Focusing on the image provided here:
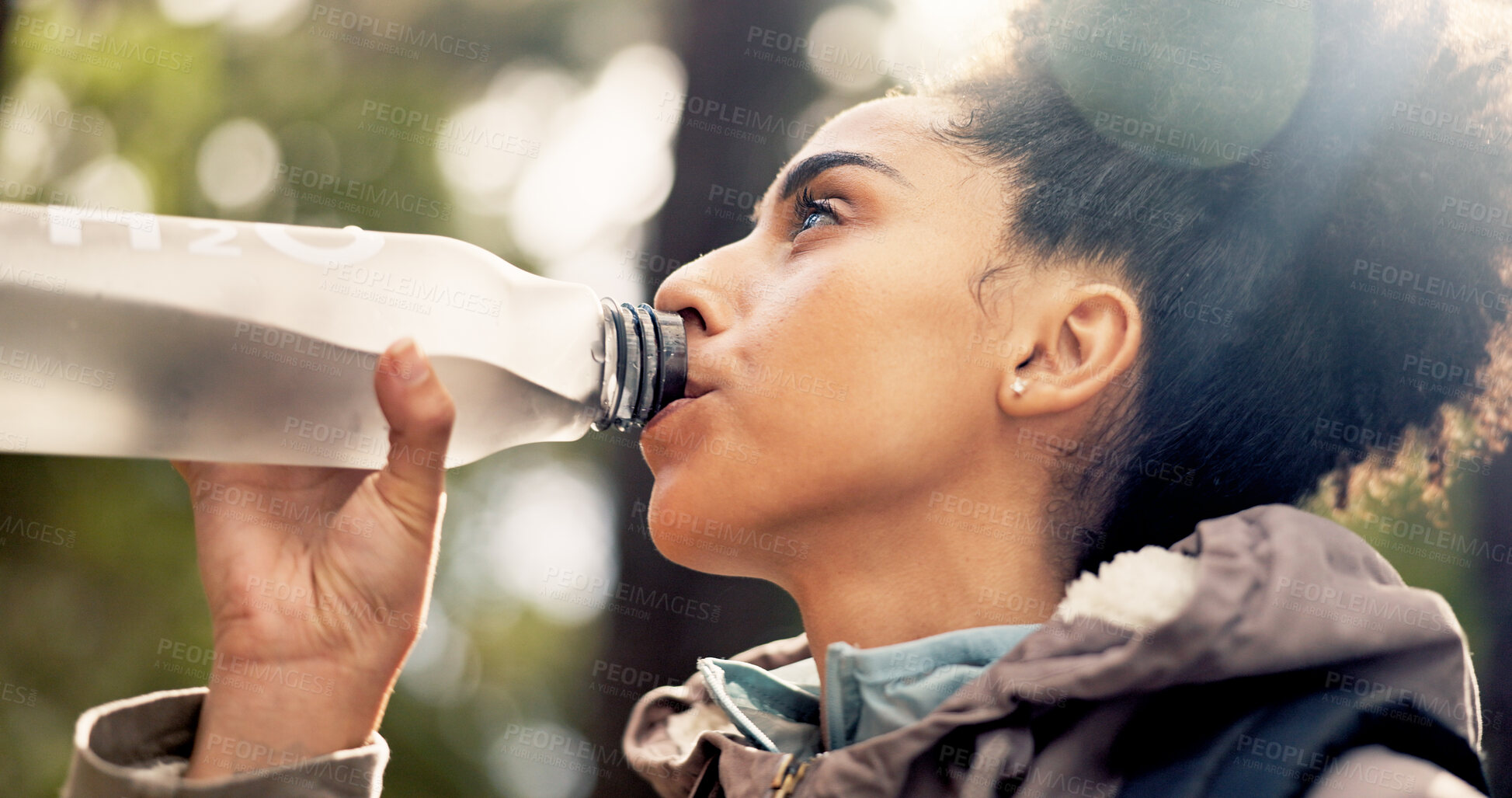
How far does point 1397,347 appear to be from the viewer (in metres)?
1.38

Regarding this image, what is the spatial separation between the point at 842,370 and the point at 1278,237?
607 millimetres

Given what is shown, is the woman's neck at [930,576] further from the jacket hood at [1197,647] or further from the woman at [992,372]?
the jacket hood at [1197,647]

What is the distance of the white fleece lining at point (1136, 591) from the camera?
1032 millimetres

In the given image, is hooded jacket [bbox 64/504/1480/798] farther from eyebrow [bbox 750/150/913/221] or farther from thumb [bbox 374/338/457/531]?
eyebrow [bbox 750/150/913/221]

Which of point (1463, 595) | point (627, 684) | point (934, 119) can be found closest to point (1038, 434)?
point (934, 119)

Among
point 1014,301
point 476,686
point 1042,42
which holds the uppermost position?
point 1042,42

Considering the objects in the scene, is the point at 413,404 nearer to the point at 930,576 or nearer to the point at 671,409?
the point at 671,409

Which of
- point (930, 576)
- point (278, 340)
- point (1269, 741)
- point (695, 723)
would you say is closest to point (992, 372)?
point (930, 576)

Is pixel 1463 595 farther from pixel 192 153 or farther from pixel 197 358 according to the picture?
pixel 192 153

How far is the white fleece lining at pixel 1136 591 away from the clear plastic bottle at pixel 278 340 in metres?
0.54

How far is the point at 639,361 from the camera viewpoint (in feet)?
4.23

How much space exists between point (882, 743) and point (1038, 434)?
1.64 ft

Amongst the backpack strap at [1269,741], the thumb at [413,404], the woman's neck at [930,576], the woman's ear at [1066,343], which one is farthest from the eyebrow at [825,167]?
the backpack strap at [1269,741]

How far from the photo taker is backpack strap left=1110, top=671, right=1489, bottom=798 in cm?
95
